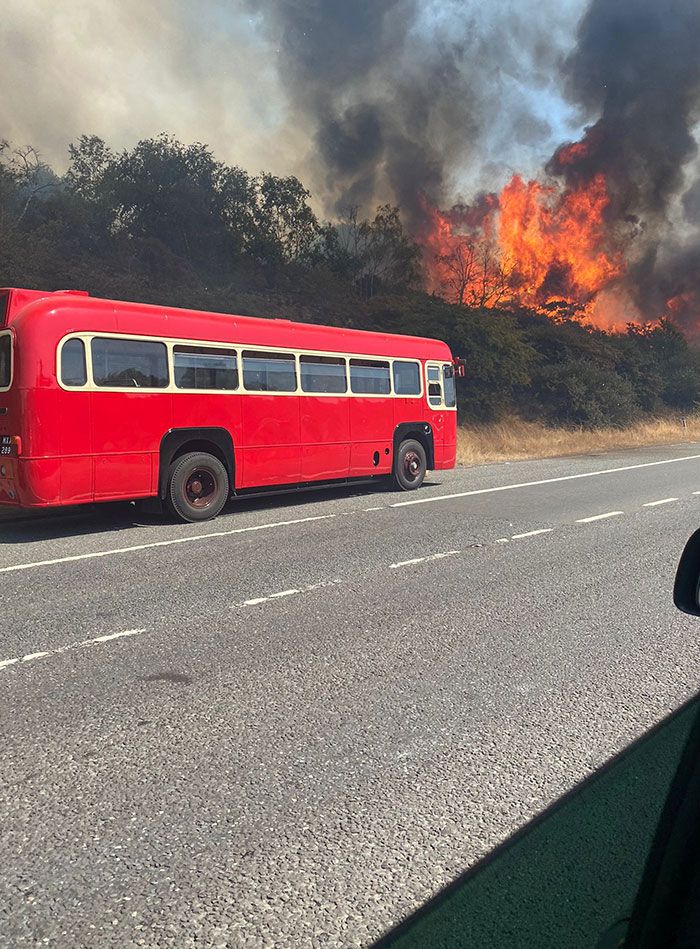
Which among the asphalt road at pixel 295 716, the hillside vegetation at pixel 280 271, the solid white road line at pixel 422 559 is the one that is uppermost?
the hillside vegetation at pixel 280 271

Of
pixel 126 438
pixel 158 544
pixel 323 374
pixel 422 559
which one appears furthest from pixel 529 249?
pixel 422 559

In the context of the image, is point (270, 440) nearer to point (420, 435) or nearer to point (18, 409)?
point (18, 409)

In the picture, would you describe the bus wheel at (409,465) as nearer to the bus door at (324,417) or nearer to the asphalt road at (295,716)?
the bus door at (324,417)

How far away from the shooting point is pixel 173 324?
33.0 ft

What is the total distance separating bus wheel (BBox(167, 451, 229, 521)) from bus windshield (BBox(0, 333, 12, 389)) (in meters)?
2.33

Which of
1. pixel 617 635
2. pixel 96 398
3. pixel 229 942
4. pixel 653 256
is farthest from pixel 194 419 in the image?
pixel 653 256

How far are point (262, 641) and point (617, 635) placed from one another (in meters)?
2.44

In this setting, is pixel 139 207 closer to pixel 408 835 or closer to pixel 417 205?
pixel 417 205

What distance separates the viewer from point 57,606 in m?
5.79

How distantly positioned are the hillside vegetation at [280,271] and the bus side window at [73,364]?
17.1m

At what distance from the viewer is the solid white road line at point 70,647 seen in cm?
451

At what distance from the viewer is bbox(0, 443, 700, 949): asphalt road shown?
2.34m

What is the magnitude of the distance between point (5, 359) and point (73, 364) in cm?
81

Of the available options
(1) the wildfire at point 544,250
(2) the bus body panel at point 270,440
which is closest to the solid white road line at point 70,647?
(2) the bus body panel at point 270,440
